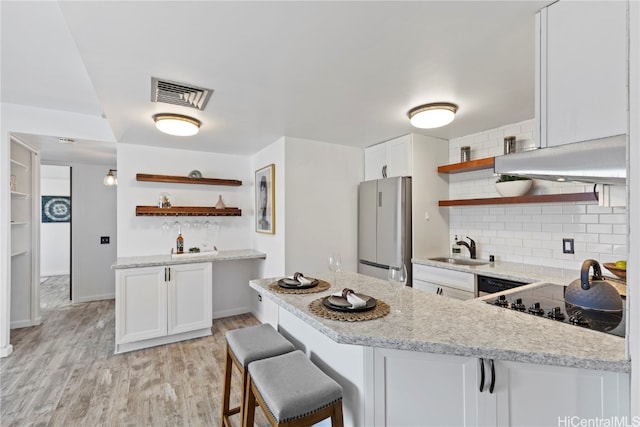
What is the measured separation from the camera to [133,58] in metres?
1.66

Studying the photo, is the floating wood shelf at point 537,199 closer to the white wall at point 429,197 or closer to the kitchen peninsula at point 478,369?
the white wall at point 429,197

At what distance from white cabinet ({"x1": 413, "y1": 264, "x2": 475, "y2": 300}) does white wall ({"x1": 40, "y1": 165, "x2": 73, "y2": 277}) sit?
753 cm

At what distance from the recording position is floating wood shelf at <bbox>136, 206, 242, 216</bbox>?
138 inches

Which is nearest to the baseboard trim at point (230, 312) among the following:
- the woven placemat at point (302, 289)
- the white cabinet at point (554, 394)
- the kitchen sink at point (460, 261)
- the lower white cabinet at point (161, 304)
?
the lower white cabinet at point (161, 304)

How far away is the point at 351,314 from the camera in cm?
131

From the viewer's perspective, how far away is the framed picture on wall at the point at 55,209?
6.52 metres

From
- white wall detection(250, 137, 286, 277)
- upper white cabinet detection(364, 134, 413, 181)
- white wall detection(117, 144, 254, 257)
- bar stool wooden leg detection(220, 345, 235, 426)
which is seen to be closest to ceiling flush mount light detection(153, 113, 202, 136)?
white wall detection(250, 137, 286, 277)

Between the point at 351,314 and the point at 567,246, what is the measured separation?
2.34 metres

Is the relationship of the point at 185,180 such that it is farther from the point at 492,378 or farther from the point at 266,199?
the point at 492,378

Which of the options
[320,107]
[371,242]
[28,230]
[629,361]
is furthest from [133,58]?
[28,230]

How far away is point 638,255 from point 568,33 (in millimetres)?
936

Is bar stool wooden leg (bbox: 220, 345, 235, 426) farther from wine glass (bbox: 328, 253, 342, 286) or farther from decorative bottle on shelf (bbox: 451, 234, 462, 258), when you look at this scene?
decorative bottle on shelf (bbox: 451, 234, 462, 258)

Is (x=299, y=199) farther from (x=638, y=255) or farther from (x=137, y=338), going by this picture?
(x=638, y=255)

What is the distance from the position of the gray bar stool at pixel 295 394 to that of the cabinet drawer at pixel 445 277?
1798 mm
